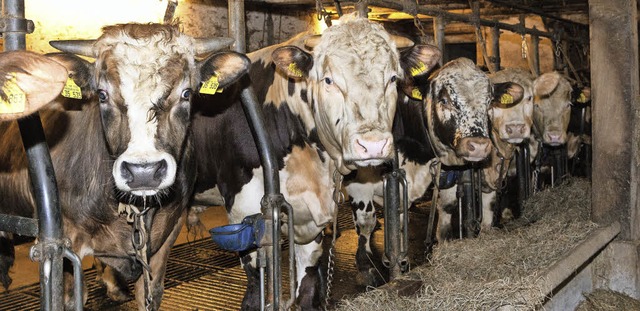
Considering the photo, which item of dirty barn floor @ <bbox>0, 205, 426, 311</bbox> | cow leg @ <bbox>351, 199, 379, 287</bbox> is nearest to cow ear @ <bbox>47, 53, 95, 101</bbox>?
dirty barn floor @ <bbox>0, 205, 426, 311</bbox>

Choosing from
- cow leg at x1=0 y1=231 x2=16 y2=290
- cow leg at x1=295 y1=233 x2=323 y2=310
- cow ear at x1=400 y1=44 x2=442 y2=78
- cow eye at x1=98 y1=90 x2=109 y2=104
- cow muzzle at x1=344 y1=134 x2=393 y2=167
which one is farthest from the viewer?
cow leg at x1=0 y1=231 x2=16 y2=290

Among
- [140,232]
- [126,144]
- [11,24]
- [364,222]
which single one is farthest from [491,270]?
[11,24]

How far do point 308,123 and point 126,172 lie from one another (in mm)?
1756

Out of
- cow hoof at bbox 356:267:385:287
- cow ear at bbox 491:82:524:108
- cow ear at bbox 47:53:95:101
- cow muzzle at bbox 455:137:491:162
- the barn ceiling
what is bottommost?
cow hoof at bbox 356:267:385:287

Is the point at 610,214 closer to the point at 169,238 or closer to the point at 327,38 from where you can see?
the point at 327,38

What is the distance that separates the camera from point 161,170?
2.94m

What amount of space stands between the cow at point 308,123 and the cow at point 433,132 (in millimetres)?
1033

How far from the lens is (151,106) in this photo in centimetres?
313

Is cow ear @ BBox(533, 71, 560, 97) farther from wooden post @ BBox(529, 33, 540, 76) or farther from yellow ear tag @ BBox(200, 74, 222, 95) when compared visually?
yellow ear tag @ BBox(200, 74, 222, 95)

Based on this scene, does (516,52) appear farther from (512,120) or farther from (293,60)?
Answer: (293,60)

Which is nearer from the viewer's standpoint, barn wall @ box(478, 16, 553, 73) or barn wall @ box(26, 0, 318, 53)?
barn wall @ box(26, 0, 318, 53)

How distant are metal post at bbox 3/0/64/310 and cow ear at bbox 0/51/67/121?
195 millimetres

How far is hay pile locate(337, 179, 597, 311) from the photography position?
11.8ft

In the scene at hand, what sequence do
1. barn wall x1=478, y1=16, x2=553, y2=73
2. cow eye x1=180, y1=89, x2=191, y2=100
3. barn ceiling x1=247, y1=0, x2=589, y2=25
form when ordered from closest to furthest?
cow eye x1=180, y1=89, x2=191, y2=100
barn ceiling x1=247, y1=0, x2=589, y2=25
barn wall x1=478, y1=16, x2=553, y2=73
